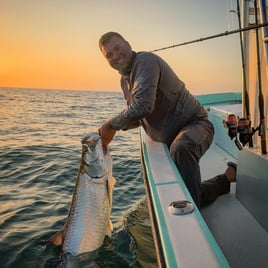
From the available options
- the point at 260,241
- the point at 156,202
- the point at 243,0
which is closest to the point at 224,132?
the point at 243,0

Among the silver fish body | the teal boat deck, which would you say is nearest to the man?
the teal boat deck

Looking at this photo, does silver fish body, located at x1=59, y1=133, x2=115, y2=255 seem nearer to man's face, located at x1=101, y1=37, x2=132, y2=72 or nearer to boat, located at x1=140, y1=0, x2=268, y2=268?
boat, located at x1=140, y1=0, x2=268, y2=268

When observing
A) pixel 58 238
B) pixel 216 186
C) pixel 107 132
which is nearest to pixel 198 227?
pixel 58 238

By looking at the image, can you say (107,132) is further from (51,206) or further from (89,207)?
(51,206)

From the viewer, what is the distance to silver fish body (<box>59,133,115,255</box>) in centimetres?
237

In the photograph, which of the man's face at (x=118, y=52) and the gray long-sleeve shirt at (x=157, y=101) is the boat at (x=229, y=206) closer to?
the gray long-sleeve shirt at (x=157, y=101)

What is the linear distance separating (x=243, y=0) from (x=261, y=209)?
8.40 feet

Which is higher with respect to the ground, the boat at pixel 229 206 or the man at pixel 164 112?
the man at pixel 164 112

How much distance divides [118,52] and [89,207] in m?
1.65

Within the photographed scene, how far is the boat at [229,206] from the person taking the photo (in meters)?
1.71

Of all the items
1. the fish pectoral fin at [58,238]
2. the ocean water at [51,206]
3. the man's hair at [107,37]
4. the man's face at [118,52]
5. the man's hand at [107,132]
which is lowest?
the ocean water at [51,206]

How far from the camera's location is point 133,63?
335cm

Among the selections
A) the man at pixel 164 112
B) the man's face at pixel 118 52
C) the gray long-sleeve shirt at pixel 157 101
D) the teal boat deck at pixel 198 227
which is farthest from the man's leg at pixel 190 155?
the man's face at pixel 118 52

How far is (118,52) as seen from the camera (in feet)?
10.9
